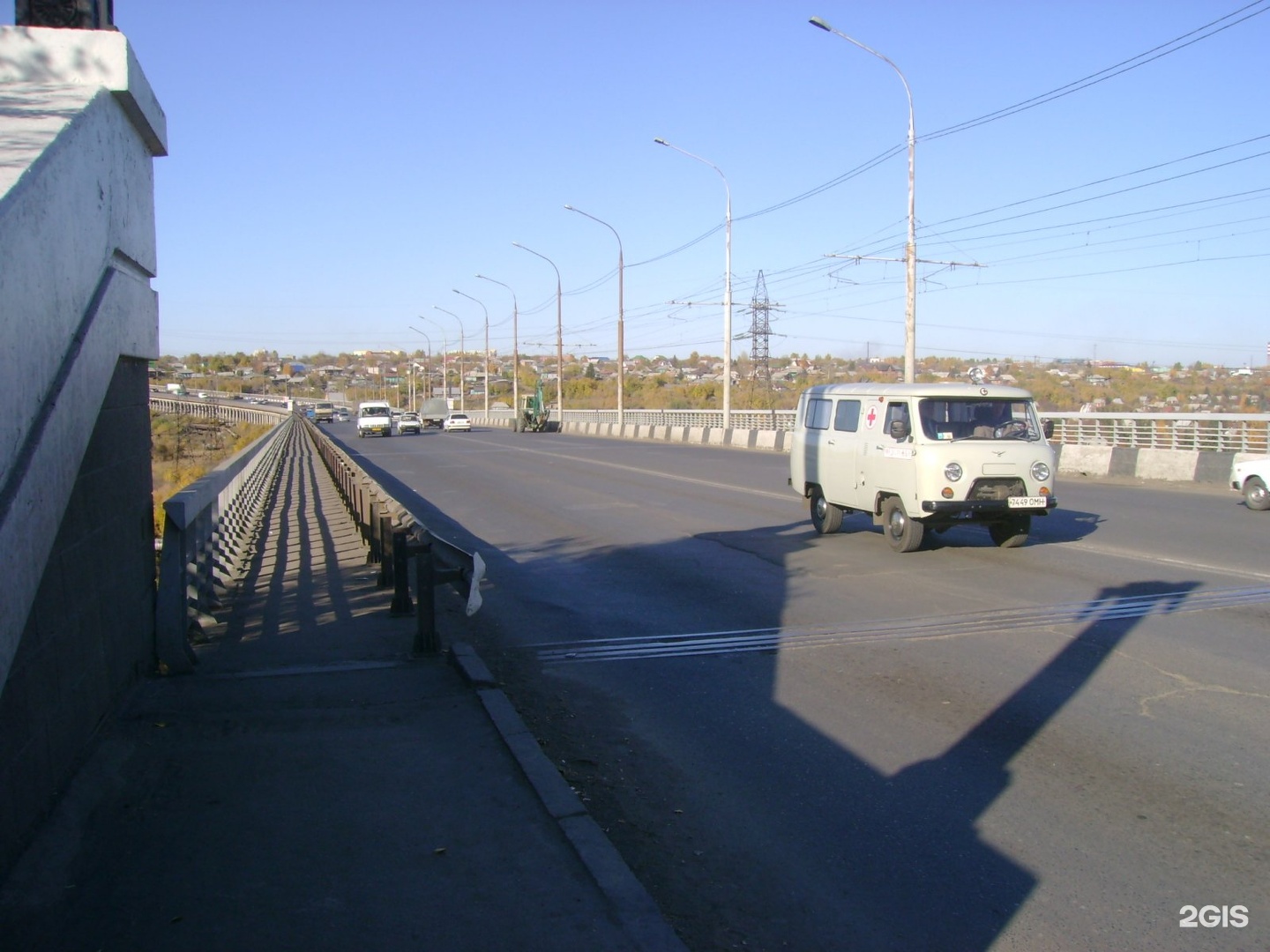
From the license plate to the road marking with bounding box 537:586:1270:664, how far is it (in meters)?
2.64

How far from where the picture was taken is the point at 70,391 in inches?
179

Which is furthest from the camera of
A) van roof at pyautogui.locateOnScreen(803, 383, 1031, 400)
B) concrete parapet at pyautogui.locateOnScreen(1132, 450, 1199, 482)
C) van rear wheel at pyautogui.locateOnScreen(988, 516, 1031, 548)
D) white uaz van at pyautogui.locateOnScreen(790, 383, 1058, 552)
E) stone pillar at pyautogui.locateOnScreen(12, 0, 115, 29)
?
concrete parapet at pyautogui.locateOnScreen(1132, 450, 1199, 482)

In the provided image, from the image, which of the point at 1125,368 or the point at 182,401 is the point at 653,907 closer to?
the point at 1125,368

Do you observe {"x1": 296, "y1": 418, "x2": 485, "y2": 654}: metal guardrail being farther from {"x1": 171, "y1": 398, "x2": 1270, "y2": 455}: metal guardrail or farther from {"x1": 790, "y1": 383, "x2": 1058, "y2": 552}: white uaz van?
{"x1": 171, "y1": 398, "x2": 1270, "y2": 455}: metal guardrail

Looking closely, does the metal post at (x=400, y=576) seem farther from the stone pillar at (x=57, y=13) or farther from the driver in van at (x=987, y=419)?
the driver in van at (x=987, y=419)

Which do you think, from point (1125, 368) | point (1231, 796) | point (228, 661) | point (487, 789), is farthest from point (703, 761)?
point (1125, 368)

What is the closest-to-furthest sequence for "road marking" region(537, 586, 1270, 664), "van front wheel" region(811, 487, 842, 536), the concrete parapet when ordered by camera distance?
"road marking" region(537, 586, 1270, 664) → "van front wheel" region(811, 487, 842, 536) → the concrete parapet

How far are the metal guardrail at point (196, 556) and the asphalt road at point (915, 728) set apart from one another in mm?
2085

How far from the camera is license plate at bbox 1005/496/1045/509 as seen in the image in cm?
1227

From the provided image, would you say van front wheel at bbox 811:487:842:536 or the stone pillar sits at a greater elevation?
the stone pillar

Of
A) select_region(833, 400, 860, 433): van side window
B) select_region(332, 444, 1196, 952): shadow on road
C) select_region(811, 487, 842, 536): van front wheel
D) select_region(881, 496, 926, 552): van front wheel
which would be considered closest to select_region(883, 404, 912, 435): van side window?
select_region(833, 400, 860, 433): van side window

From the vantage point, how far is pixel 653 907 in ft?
12.5

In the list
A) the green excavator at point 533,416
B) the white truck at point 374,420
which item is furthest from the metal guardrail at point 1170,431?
the white truck at point 374,420

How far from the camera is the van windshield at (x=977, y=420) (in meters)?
12.6
